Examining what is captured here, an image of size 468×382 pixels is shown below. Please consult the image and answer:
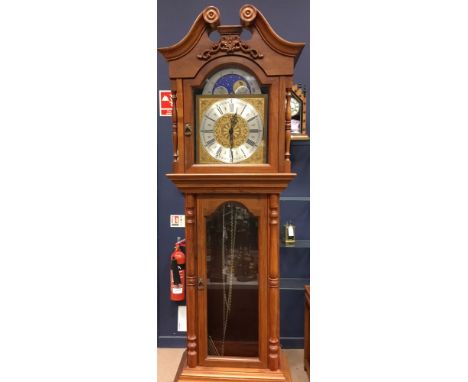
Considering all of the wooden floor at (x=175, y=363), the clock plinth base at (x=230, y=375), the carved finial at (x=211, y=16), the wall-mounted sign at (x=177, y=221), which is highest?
the carved finial at (x=211, y=16)

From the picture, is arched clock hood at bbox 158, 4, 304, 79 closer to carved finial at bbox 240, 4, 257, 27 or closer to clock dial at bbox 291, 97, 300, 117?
carved finial at bbox 240, 4, 257, 27

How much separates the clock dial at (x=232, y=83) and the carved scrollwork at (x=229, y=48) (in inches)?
2.9

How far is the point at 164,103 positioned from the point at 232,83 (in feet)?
2.57

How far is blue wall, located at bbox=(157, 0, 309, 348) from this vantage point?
74.4 inches

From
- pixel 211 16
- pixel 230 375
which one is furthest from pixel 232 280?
pixel 211 16

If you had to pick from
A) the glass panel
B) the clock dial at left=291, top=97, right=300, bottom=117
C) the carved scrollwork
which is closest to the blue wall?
the clock dial at left=291, top=97, right=300, bottom=117

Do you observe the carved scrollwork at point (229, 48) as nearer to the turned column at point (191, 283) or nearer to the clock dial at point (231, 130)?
the clock dial at point (231, 130)

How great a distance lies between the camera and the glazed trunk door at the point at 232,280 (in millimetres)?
1324

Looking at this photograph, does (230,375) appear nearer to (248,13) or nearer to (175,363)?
(175,363)

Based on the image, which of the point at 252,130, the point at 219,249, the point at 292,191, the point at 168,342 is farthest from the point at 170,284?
the point at 252,130

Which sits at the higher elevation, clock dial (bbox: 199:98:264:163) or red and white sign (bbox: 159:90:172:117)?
red and white sign (bbox: 159:90:172:117)

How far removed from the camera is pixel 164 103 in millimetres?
1952

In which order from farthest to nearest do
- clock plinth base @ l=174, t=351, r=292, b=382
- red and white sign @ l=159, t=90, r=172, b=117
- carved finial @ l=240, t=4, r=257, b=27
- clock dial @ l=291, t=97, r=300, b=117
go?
red and white sign @ l=159, t=90, r=172, b=117 < clock dial @ l=291, t=97, r=300, b=117 < clock plinth base @ l=174, t=351, r=292, b=382 < carved finial @ l=240, t=4, r=257, b=27

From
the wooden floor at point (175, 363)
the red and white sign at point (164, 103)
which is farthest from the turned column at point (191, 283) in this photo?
the red and white sign at point (164, 103)
